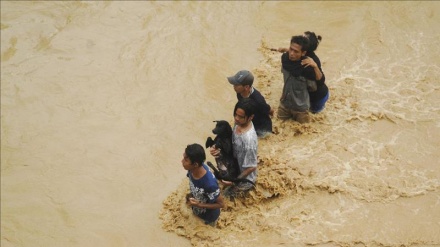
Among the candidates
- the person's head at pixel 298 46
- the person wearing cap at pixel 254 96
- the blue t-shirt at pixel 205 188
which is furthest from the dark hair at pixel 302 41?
the blue t-shirt at pixel 205 188

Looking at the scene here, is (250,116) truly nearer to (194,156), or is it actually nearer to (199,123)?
(194,156)

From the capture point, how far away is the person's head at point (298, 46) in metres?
4.80

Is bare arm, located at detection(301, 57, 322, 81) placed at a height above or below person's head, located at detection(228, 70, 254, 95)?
above

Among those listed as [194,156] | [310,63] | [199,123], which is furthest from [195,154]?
[199,123]

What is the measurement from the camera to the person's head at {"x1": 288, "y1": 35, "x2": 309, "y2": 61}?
15.7 feet

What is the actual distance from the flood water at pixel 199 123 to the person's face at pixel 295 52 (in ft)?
4.28

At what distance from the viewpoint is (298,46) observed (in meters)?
4.82

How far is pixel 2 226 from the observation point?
531 cm

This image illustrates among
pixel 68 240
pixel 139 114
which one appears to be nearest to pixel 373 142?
pixel 139 114

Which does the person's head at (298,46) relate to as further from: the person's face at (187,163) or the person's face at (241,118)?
the person's face at (187,163)

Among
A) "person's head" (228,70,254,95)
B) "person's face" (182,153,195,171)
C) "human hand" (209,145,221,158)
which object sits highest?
"person's head" (228,70,254,95)

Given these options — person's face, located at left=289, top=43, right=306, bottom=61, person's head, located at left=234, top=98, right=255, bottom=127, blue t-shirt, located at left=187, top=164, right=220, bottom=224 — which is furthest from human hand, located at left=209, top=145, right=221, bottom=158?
person's face, located at left=289, top=43, right=306, bottom=61

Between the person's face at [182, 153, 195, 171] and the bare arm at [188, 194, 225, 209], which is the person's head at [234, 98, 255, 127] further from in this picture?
the bare arm at [188, 194, 225, 209]

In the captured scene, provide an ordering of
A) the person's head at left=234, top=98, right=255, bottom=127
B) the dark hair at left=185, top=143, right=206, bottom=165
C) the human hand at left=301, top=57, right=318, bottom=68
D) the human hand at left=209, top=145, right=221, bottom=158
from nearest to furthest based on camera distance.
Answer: the dark hair at left=185, top=143, right=206, bottom=165 → the person's head at left=234, top=98, right=255, bottom=127 → the human hand at left=209, top=145, right=221, bottom=158 → the human hand at left=301, top=57, right=318, bottom=68
